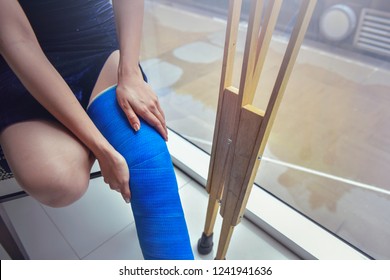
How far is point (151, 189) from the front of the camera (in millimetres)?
630

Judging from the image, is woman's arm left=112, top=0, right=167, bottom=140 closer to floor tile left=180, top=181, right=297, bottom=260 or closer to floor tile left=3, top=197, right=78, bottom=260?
floor tile left=180, top=181, right=297, bottom=260

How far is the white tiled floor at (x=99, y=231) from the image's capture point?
0.96 meters

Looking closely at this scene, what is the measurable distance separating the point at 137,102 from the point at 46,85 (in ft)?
0.63

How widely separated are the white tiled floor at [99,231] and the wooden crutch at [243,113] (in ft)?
0.78

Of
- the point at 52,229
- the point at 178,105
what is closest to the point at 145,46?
the point at 178,105

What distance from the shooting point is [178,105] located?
59.8 inches

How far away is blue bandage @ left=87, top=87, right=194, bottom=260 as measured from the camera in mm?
625

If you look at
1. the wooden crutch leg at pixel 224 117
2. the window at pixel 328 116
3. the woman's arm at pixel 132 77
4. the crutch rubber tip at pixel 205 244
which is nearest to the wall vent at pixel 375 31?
the window at pixel 328 116

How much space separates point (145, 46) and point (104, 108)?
4.65 feet

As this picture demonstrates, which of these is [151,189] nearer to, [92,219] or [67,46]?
[67,46]

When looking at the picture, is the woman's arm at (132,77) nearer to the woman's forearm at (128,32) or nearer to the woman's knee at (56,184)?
the woman's forearm at (128,32)

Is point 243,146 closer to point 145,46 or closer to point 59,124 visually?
point 59,124

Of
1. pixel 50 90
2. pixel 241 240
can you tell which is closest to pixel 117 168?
pixel 50 90

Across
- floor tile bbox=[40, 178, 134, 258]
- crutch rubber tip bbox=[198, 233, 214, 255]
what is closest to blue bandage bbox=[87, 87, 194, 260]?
crutch rubber tip bbox=[198, 233, 214, 255]
